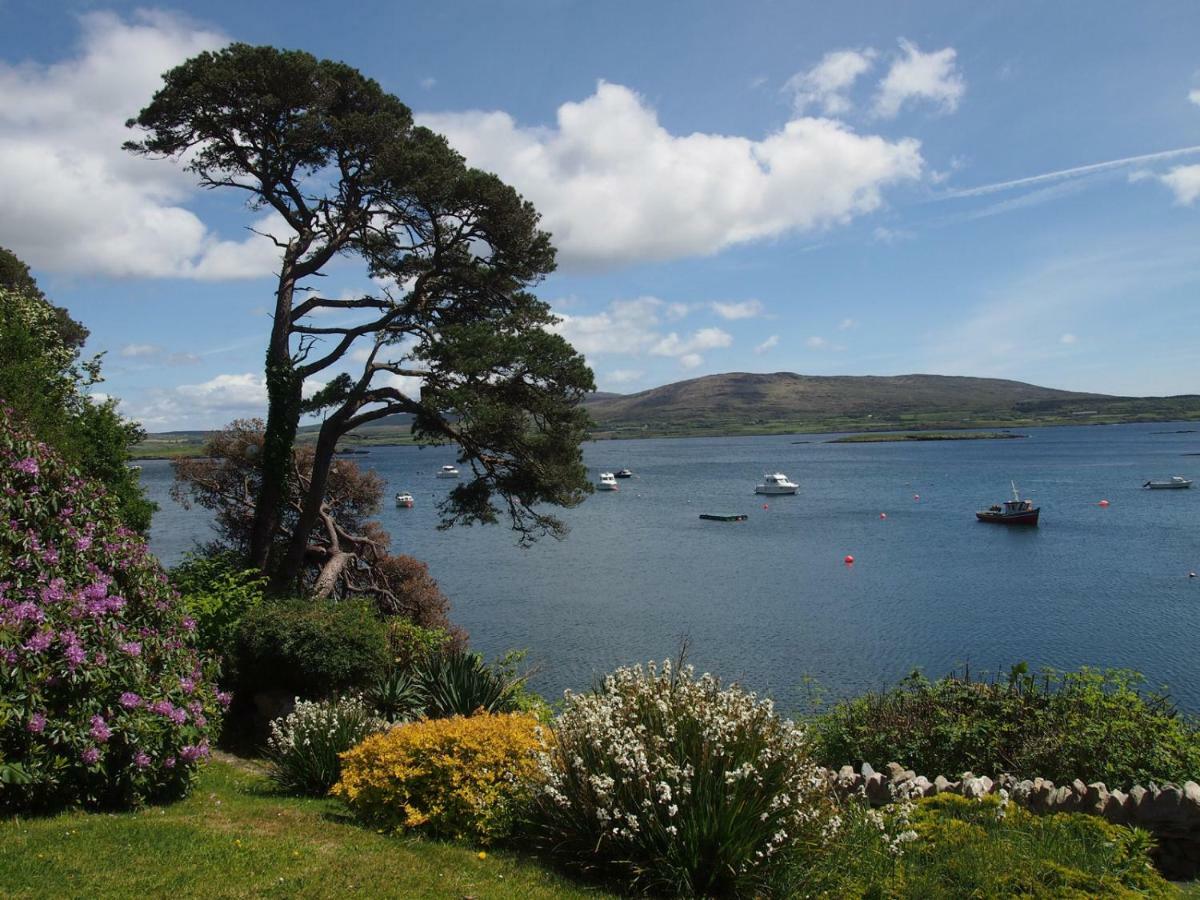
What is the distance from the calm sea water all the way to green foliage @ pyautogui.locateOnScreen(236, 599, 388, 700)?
10365 mm

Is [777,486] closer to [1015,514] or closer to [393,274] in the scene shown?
[1015,514]

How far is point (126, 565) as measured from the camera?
8734 mm

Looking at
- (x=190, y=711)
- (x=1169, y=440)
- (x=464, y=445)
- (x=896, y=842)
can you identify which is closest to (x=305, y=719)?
(x=190, y=711)

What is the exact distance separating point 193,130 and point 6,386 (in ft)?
22.4

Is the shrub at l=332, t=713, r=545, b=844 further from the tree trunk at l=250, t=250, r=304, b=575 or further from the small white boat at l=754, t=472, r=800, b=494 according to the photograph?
the small white boat at l=754, t=472, r=800, b=494

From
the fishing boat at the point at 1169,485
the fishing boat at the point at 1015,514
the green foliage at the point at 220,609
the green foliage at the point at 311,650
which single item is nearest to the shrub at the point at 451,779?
the green foliage at the point at 311,650

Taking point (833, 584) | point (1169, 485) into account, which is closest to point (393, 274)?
point (833, 584)

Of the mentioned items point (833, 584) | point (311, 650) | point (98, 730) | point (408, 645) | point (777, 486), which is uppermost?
point (98, 730)

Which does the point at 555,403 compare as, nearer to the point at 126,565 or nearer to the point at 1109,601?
the point at 126,565

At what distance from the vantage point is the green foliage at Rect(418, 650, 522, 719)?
12156 millimetres

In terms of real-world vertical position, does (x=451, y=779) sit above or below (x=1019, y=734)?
above

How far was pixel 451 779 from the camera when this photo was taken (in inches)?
310

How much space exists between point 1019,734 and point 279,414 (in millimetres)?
16545

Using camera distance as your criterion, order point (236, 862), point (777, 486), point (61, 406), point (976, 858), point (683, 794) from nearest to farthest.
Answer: point (976, 858), point (683, 794), point (236, 862), point (61, 406), point (777, 486)
